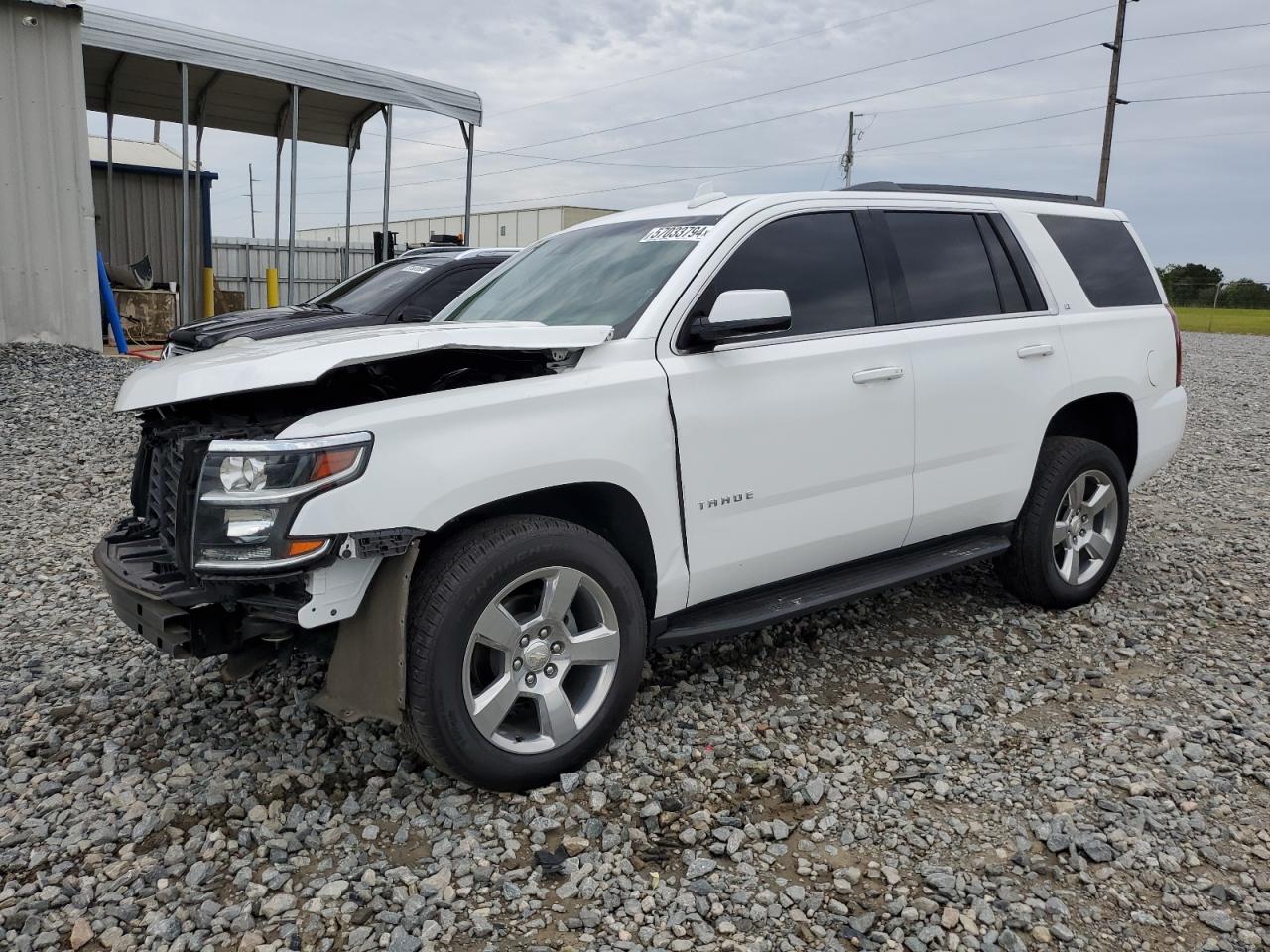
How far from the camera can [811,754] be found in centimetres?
354

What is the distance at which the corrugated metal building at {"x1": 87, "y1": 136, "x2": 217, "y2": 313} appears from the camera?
1873cm

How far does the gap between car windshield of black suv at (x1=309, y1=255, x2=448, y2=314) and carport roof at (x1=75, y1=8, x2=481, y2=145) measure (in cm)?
606

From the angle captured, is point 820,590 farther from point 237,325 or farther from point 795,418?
point 237,325

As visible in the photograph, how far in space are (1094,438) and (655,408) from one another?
2.98 m

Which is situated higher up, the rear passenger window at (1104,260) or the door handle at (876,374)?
the rear passenger window at (1104,260)

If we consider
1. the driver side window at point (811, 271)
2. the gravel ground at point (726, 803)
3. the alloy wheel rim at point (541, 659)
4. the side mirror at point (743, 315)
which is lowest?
the gravel ground at point (726, 803)

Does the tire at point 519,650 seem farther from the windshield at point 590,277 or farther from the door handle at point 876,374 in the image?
the door handle at point 876,374

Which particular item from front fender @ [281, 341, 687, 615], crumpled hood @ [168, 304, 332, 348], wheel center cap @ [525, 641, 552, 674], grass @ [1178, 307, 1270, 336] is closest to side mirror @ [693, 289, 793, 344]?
front fender @ [281, 341, 687, 615]

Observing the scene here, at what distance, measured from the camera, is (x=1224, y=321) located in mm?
38312

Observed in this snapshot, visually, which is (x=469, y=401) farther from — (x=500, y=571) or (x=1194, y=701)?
(x=1194, y=701)

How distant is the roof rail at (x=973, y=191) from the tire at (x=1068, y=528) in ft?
3.99

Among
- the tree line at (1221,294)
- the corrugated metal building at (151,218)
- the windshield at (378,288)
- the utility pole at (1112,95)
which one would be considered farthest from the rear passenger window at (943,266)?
the tree line at (1221,294)

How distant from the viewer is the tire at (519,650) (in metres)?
2.92

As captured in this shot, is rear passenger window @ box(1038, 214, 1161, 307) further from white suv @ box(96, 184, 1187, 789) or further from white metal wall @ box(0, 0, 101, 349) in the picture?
white metal wall @ box(0, 0, 101, 349)
